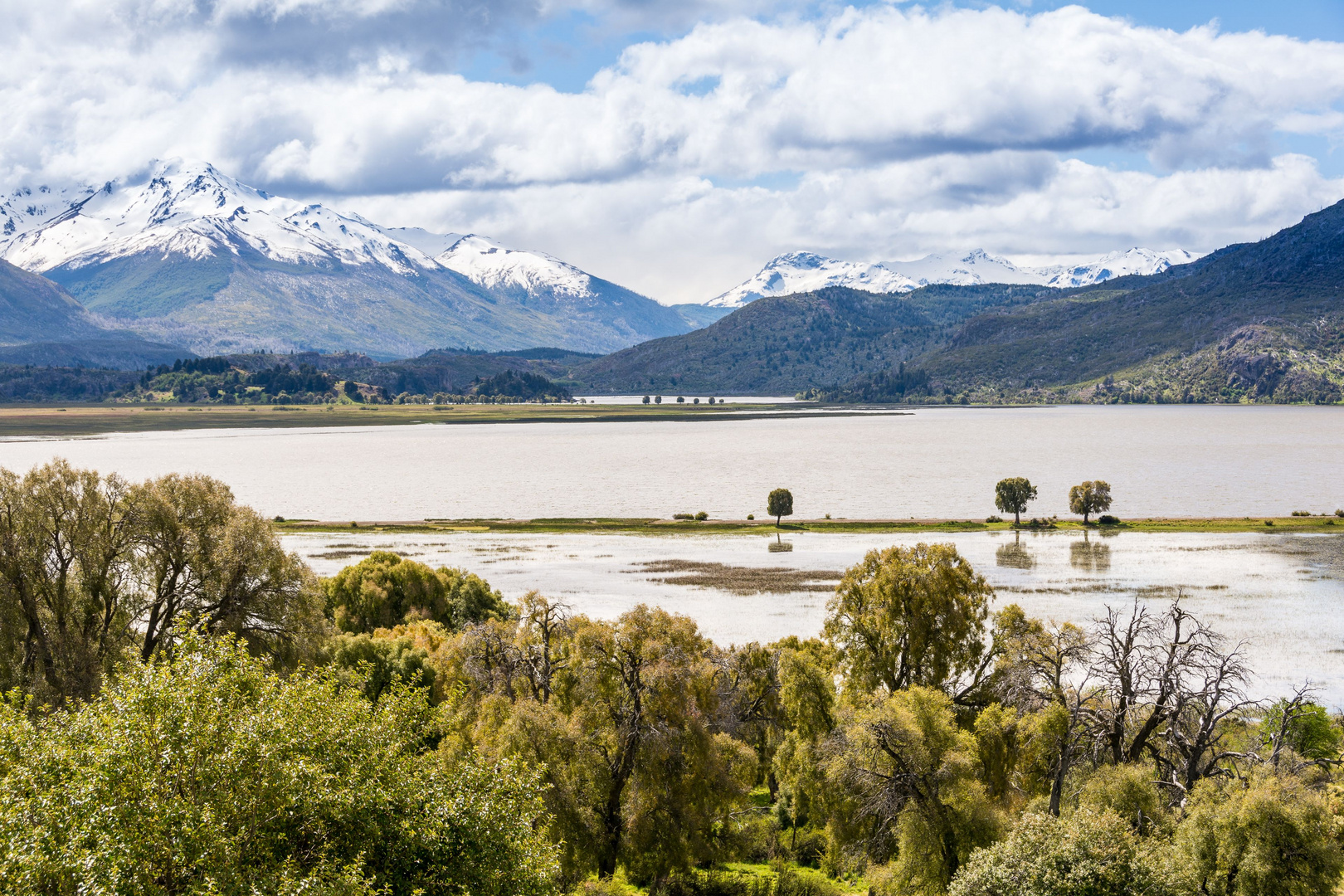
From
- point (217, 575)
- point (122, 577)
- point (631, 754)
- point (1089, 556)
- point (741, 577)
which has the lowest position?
point (741, 577)

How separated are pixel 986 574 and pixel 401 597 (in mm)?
55914

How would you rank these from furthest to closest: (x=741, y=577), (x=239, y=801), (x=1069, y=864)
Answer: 1. (x=741, y=577)
2. (x=1069, y=864)
3. (x=239, y=801)

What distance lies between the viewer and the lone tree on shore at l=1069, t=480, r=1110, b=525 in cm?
13988

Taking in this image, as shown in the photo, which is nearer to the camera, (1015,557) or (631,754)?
(631,754)

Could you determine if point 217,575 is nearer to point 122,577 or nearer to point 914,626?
point 122,577

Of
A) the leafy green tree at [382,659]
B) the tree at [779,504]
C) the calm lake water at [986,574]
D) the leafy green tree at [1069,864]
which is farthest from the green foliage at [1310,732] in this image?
the tree at [779,504]

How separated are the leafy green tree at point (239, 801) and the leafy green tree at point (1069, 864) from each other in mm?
13588

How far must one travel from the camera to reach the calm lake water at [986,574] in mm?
81125

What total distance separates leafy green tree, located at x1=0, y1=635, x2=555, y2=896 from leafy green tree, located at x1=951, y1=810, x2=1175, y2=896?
44.6 ft

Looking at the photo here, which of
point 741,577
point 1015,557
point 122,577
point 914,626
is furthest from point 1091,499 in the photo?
point 122,577

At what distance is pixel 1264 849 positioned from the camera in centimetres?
3219

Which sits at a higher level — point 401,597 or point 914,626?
point 914,626

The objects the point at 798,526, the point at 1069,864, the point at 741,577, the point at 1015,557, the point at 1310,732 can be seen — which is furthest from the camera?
the point at 798,526

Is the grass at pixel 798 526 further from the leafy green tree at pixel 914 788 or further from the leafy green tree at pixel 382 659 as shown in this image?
the leafy green tree at pixel 914 788
